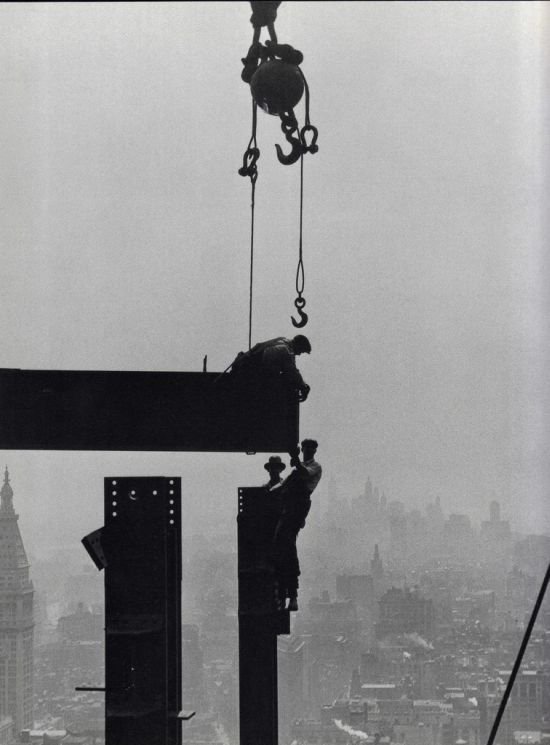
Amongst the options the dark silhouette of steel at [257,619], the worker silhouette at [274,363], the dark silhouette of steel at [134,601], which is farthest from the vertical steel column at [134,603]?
the dark silhouette of steel at [257,619]

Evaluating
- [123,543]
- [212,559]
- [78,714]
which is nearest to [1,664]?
[78,714]

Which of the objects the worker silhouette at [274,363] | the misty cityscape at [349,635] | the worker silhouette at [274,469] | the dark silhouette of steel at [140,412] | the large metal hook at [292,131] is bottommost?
the misty cityscape at [349,635]

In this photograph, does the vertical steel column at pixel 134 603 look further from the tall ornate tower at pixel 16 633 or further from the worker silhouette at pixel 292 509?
the tall ornate tower at pixel 16 633

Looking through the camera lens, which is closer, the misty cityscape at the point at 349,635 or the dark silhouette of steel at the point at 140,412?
the dark silhouette of steel at the point at 140,412

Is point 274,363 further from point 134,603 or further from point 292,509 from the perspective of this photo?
point 134,603

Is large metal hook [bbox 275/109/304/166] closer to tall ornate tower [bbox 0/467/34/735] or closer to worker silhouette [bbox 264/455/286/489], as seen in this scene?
worker silhouette [bbox 264/455/286/489]

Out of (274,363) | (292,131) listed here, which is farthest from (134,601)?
(292,131)

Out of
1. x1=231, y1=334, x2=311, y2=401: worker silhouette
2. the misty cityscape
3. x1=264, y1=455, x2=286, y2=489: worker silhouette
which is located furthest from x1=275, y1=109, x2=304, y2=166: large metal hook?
the misty cityscape
